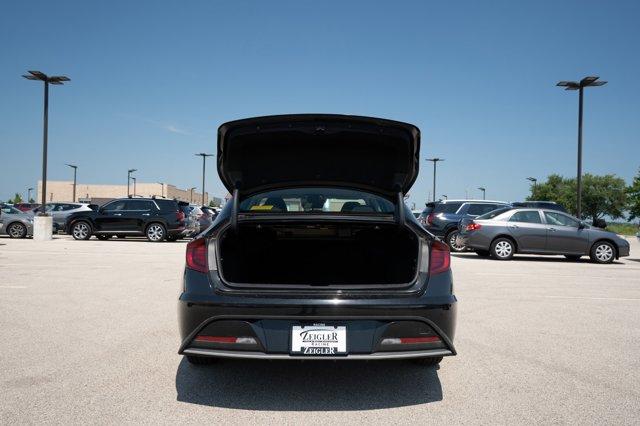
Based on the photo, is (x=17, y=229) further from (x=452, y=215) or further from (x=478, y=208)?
(x=478, y=208)

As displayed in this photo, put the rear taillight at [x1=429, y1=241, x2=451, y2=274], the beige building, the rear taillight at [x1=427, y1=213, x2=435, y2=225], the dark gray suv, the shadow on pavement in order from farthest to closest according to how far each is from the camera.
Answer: the beige building, the rear taillight at [x1=427, y1=213, x2=435, y2=225], the dark gray suv, the rear taillight at [x1=429, y1=241, x2=451, y2=274], the shadow on pavement

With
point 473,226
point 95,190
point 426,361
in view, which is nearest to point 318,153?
point 426,361

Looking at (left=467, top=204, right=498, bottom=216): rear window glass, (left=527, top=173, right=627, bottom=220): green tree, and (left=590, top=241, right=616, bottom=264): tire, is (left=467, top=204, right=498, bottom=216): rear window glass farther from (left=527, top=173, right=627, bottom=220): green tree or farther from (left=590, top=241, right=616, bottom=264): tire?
(left=527, top=173, right=627, bottom=220): green tree

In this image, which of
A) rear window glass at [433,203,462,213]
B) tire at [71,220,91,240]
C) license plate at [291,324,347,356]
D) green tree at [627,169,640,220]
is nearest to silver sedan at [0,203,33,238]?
tire at [71,220,91,240]

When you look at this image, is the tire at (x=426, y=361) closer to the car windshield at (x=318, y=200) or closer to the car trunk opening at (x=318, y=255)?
the car trunk opening at (x=318, y=255)

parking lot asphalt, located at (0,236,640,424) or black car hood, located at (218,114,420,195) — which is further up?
black car hood, located at (218,114,420,195)

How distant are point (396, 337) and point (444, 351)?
0.33m

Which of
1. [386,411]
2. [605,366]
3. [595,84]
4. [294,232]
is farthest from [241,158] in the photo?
[595,84]

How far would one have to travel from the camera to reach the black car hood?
3.86m

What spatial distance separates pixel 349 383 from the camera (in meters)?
3.69

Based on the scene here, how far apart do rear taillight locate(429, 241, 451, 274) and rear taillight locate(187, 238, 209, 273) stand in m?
1.43

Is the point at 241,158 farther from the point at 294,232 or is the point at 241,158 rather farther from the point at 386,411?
the point at 386,411

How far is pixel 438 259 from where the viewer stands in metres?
3.50

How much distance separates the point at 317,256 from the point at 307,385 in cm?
175
